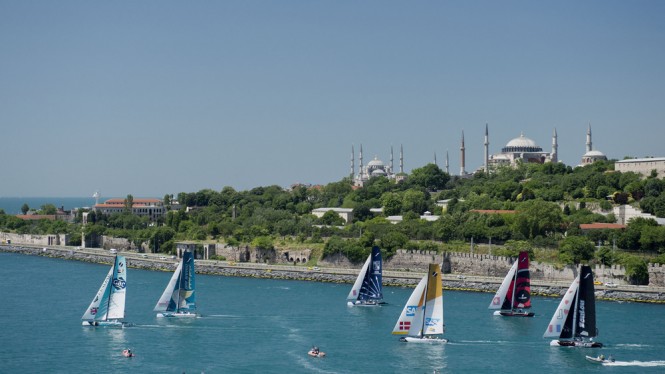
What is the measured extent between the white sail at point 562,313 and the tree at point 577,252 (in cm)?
2279

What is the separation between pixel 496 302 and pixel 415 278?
1531 centimetres

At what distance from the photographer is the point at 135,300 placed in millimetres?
58938

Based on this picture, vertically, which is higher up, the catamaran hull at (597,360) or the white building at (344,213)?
the white building at (344,213)

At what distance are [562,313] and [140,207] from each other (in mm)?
91196

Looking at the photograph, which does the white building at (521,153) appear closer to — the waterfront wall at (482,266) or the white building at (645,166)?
the white building at (645,166)

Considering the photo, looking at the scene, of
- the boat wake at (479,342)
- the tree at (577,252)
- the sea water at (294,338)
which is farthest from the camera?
the tree at (577,252)

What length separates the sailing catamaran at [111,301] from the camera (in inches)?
1892

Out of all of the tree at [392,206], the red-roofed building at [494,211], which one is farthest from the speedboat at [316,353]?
the tree at [392,206]

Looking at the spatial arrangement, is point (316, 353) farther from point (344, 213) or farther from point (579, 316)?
point (344, 213)

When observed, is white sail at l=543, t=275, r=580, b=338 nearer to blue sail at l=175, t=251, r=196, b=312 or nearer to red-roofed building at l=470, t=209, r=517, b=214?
blue sail at l=175, t=251, r=196, b=312

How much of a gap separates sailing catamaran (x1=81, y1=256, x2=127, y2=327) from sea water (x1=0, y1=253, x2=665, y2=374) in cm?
84

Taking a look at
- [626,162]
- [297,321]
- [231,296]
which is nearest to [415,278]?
[231,296]

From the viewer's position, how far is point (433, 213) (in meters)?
97.3

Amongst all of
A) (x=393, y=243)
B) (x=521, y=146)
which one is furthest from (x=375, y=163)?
(x=393, y=243)
